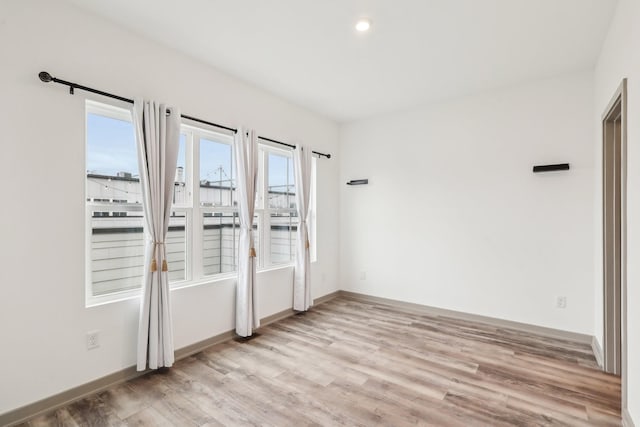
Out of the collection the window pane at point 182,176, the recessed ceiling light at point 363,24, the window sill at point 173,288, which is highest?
the recessed ceiling light at point 363,24

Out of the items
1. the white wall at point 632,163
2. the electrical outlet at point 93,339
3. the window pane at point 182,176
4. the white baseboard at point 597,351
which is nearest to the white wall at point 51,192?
the electrical outlet at point 93,339

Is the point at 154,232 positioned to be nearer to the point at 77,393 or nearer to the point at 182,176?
the point at 182,176

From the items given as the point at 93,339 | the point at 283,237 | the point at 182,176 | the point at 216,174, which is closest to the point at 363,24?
the point at 216,174

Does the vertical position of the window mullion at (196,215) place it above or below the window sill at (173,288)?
above

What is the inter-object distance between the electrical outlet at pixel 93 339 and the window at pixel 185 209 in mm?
242

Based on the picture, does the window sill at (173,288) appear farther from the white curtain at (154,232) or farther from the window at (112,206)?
the white curtain at (154,232)

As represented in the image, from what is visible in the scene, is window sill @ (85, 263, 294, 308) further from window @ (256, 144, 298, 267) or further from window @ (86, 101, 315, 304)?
window @ (256, 144, 298, 267)

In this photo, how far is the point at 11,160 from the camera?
6.63 ft

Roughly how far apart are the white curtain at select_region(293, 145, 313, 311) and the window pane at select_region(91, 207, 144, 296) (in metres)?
1.98

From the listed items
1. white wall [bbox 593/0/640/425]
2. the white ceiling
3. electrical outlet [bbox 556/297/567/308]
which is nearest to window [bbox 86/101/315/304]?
the white ceiling

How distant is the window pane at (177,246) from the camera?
3014 millimetres

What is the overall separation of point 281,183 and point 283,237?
742 millimetres

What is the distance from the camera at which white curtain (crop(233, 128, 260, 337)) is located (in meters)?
3.38

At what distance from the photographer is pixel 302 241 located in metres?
4.27
